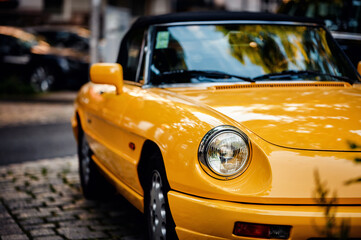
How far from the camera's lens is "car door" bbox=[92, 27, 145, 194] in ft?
12.8

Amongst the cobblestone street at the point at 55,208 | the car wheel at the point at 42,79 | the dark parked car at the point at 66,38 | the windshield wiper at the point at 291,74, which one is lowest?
the car wheel at the point at 42,79

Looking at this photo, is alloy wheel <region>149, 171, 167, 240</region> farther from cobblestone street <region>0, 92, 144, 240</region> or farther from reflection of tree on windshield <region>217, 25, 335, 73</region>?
reflection of tree on windshield <region>217, 25, 335, 73</region>

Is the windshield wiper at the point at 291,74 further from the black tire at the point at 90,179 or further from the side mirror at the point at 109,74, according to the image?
the black tire at the point at 90,179

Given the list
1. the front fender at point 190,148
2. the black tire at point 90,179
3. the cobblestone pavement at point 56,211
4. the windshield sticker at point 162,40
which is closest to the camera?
the front fender at point 190,148

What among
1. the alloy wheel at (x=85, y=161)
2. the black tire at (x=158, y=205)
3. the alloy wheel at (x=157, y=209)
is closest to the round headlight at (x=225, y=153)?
the black tire at (x=158, y=205)

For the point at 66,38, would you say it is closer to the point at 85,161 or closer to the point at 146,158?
the point at 85,161

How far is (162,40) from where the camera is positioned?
4.46m

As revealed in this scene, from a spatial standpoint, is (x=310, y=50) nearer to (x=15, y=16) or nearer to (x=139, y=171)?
(x=139, y=171)

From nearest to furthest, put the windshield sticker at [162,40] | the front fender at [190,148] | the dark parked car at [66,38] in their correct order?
the front fender at [190,148]
the windshield sticker at [162,40]
the dark parked car at [66,38]

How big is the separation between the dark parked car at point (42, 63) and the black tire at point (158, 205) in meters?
13.3

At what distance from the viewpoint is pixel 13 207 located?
525cm

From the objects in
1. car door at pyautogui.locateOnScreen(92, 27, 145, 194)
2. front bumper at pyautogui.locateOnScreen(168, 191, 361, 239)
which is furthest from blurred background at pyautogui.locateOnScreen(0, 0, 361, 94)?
front bumper at pyautogui.locateOnScreen(168, 191, 361, 239)

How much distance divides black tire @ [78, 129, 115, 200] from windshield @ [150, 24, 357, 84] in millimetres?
1440

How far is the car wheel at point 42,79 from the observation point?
16625mm
